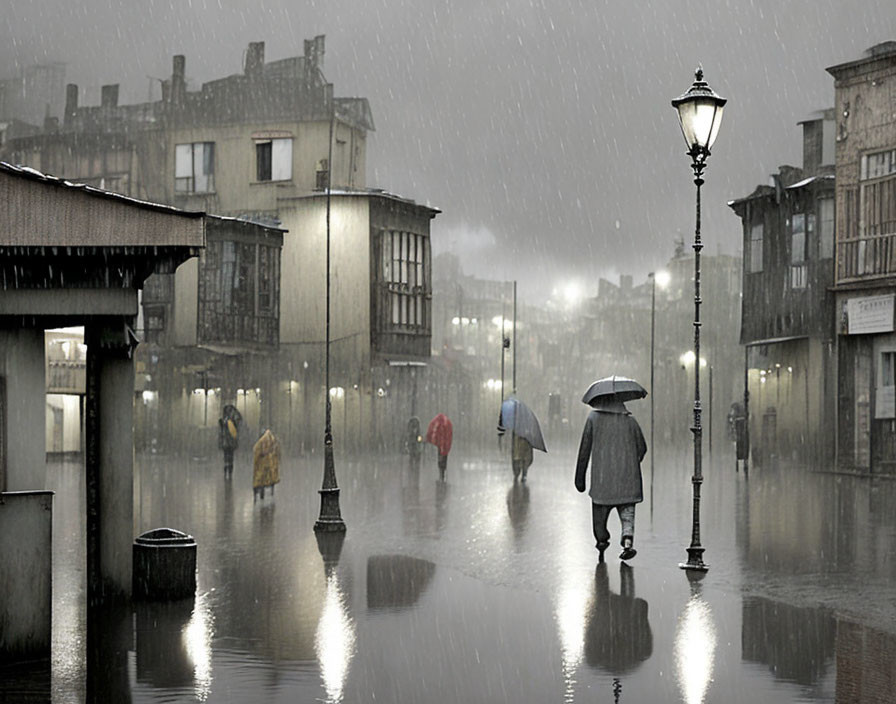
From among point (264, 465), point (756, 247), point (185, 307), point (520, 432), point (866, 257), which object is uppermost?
Answer: point (756, 247)

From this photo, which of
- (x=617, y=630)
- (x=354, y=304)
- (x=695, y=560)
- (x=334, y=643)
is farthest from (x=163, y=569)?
(x=354, y=304)

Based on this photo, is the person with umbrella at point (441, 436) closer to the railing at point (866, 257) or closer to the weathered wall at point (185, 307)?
the railing at point (866, 257)

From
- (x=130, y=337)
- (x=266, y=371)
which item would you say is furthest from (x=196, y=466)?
(x=130, y=337)

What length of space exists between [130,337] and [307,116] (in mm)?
43283

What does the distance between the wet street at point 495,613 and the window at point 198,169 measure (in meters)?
32.1

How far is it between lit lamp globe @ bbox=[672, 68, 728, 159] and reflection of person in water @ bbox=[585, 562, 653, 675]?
5490mm

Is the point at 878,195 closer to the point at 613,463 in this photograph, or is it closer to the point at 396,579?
the point at 613,463

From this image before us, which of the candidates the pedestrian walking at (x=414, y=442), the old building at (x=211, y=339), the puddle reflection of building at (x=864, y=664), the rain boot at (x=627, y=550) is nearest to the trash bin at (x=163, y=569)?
the rain boot at (x=627, y=550)

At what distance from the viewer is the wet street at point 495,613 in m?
9.41

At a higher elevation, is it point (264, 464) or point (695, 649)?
point (264, 464)

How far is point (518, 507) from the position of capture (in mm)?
24672

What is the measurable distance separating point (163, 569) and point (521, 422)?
62.2 ft

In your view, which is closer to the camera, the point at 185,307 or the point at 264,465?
the point at 264,465

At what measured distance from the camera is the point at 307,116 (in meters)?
54.5
